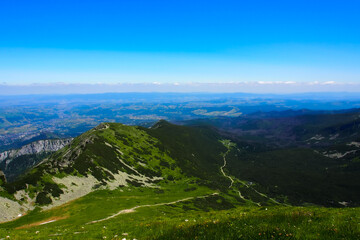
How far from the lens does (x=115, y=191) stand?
11338 cm

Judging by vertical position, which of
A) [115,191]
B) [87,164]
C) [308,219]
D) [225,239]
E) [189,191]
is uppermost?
[225,239]

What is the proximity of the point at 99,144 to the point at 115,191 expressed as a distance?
6929 centimetres

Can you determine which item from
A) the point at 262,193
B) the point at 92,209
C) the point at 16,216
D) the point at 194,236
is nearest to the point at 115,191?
the point at 92,209

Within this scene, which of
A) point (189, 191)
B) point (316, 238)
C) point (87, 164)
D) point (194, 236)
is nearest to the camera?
point (316, 238)

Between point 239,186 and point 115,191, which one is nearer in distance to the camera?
point 115,191

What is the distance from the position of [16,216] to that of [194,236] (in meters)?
79.1

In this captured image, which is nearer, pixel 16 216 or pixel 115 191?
pixel 16 216

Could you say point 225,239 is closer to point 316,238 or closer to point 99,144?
point 316,238

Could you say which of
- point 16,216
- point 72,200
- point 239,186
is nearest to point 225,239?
point 16,216

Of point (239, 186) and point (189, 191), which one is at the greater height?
point (189, 191)

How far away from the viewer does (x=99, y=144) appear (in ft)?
564

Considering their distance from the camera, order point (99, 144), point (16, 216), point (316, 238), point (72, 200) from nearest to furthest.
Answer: point (316, 238), point (16, 216), point (72, 200), point (99, 144)

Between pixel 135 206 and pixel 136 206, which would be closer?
pixel 135 206

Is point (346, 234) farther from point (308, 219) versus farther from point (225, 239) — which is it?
point (225, 239)
